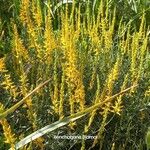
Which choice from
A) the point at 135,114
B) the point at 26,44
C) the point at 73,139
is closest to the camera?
the point at 73,139

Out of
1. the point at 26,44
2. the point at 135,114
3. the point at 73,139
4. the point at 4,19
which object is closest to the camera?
the point at 73,139

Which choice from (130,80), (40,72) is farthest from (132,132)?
(40,72)

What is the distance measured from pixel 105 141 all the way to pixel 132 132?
16cm

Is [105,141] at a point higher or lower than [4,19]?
lower

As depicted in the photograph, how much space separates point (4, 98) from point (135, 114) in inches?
24.9

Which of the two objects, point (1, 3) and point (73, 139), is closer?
point (73, 139)

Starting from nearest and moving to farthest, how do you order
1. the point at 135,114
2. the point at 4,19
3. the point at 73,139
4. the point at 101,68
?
the point at 73,139 < the point at 135,114 < the point at 101,68 < the point at 4,19

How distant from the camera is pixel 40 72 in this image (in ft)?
6.73

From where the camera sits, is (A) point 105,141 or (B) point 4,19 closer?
(A) point 105,141

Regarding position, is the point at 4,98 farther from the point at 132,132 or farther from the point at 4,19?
the point at 4,19

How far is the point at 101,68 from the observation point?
2.10 metres

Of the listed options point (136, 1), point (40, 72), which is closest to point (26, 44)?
point (40, 72)

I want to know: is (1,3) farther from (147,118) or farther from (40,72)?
(147,118)

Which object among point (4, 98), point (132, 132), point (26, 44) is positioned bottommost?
point (132, 132)
